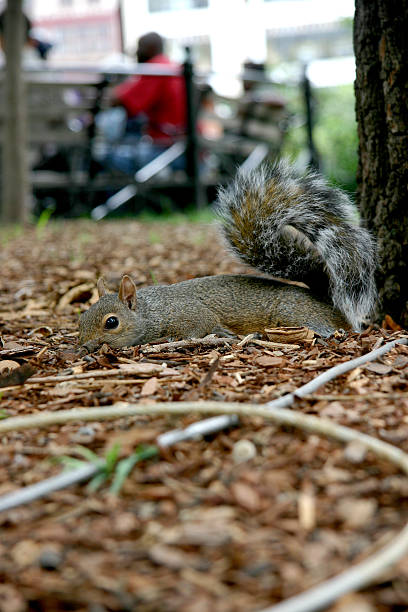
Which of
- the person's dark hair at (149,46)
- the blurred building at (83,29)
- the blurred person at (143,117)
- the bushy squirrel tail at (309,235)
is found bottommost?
the bushy squirrel tail at (309,235)

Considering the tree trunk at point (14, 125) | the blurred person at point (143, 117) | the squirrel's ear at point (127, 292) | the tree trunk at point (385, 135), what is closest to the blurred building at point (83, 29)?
the blurred person at point (143, 117)

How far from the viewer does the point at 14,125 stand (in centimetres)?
696

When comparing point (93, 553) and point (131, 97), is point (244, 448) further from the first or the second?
point (131, 97)

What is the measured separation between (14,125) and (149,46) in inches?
105

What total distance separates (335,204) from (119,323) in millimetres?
964

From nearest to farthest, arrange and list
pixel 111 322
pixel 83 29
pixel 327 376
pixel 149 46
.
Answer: pixel 327 376, pixel 111 322, pixel 149 46, pixel 83 29

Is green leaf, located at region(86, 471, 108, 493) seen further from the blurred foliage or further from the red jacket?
the blurred foliage

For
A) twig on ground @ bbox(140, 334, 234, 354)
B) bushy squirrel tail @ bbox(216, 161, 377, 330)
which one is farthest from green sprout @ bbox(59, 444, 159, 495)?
bushy squirrel tail @ bbox(216, 161, 377, 330)

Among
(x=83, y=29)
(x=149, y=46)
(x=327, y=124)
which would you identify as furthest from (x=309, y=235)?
(x=83, y=29)

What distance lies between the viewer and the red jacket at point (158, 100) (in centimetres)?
844

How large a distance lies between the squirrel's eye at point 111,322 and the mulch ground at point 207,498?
13.9 inches

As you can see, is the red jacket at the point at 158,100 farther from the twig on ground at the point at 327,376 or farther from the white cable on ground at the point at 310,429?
the white cable on ground at the point at 310,429

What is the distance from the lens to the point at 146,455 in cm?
162

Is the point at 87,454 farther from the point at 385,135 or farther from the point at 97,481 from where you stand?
the point at 385,135
